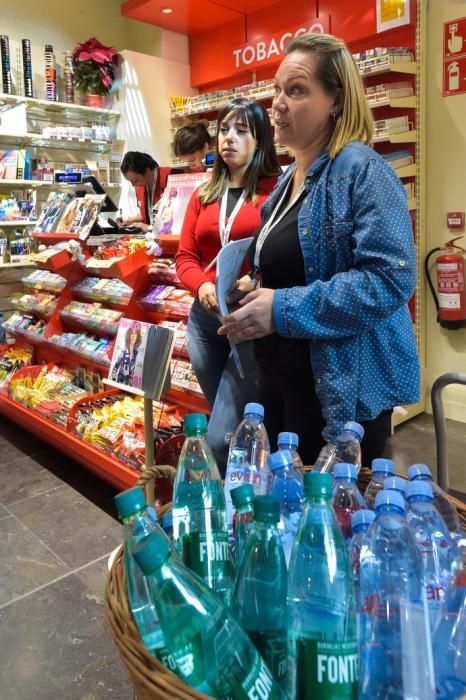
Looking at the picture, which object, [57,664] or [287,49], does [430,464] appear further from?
[287,49]

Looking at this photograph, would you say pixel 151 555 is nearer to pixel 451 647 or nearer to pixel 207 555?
pixel 207 555

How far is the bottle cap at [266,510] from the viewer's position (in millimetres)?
697

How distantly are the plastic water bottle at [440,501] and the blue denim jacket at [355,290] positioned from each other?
38 centimetres

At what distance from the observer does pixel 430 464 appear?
136 inches

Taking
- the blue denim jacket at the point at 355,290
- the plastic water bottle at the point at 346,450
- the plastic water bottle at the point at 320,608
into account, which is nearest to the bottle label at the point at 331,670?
the plastic water bottle at the point at 320,608

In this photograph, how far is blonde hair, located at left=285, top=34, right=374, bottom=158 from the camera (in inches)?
50.3

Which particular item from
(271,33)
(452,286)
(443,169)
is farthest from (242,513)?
(271,33)

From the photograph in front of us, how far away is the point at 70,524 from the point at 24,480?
25.1 inches

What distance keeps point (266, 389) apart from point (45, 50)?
222 inches

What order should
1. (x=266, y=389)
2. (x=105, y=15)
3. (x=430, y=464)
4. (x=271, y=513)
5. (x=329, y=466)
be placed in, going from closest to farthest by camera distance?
(x=271, y=513) < (x=329, y=466) < (x=266, y=389) < (x=430, y=464) < (x=105, y=15)

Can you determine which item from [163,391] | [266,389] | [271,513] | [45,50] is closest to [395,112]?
[163,391]

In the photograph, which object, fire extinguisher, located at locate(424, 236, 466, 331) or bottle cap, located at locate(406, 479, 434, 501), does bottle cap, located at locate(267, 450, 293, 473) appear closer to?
bottle cap, located at locate(406, 479, 434, 501)

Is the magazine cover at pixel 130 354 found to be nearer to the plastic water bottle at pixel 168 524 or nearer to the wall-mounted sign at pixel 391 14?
the plastic water bottle at pixel 168 524

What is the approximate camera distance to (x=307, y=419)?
4.55 feet
